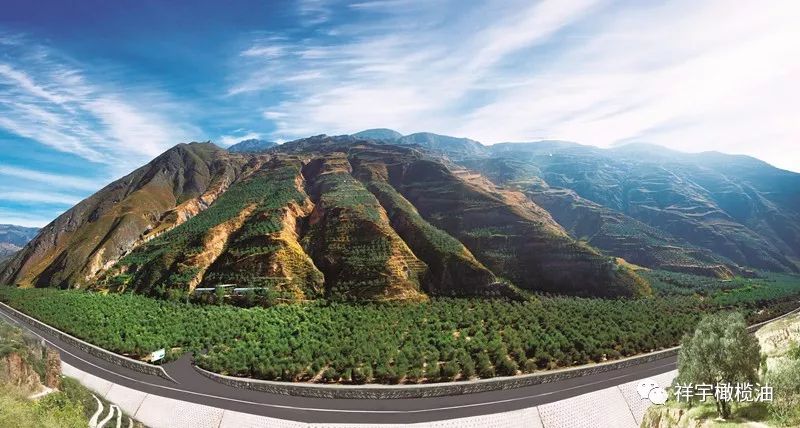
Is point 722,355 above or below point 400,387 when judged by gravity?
above

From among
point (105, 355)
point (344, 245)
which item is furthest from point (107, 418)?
point (344, 245)

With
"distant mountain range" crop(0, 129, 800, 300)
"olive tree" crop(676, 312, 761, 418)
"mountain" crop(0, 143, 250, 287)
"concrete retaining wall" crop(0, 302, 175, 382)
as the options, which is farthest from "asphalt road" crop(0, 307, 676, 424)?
"mountain" crop(0, 143, 250, 287)

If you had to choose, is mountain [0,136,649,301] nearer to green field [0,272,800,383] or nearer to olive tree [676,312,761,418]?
green field [0,272,800,383]

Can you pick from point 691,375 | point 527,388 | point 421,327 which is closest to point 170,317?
point 421,327

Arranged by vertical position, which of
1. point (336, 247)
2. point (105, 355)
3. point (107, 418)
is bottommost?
point (107, 418)

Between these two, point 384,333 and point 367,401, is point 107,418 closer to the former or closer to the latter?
→ point 367,401

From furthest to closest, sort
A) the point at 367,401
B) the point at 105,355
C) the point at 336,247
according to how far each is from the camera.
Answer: the point at 336,247 < the point at 105,355 < the point at 367,401
